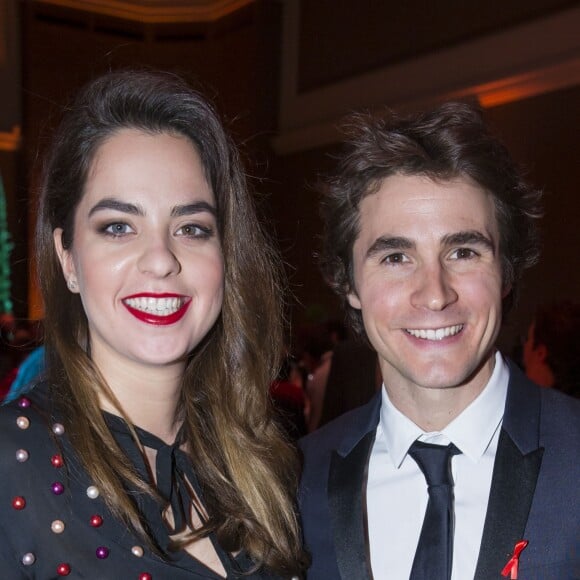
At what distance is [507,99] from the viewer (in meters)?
7.72

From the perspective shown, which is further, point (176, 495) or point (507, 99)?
point (507, 99)

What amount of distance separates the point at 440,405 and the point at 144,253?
0.75m

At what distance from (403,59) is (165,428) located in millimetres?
7352

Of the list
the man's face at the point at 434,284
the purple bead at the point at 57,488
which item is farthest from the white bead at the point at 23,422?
the man's face at the point at 434,284

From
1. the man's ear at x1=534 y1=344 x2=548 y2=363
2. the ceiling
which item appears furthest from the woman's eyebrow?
the ceiling

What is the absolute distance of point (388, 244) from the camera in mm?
2055

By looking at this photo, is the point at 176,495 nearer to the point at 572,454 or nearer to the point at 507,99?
the point at 572,454

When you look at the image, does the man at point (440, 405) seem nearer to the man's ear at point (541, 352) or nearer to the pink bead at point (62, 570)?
the pink bead at point (62, 570)

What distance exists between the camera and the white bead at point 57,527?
1684mm

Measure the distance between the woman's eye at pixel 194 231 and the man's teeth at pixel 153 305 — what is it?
15 cm

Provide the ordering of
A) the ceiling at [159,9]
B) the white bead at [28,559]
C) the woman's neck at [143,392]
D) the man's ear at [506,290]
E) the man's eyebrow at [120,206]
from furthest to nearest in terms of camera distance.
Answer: the ceiling at [159,9] → the man's ear at [506,290] → the woman's neck at [143,392] → the man's eyebrow at [120,206] → the white bead at [28,559]

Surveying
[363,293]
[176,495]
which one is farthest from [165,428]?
[363,293]

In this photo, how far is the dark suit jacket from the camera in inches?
69.1

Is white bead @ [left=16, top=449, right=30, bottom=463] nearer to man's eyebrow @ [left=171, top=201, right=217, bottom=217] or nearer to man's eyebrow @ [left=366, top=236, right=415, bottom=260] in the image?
man's eyebrow @ [left=171, top=201, right=217, bottom=217]
